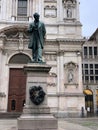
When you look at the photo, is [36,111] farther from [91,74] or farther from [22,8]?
[91,74]

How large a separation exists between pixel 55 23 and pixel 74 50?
15.2 ft

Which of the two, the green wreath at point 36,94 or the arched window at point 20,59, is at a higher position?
the arched window at point 20,59

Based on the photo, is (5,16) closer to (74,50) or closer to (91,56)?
(74,50)

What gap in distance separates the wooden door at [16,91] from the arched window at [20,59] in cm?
113

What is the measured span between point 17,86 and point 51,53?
601 centimetres

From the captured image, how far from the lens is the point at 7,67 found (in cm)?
3284

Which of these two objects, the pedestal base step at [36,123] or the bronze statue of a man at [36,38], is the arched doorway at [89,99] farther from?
the pedestal base step at [36,123]

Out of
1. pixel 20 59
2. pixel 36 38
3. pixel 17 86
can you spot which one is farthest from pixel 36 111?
pixel 20 59

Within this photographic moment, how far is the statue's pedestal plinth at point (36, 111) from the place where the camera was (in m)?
12.2

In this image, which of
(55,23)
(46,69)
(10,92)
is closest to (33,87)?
(46,69)

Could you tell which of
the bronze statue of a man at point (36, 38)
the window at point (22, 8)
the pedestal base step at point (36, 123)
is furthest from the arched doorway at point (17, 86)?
the pedestal base step at point (36, 123)

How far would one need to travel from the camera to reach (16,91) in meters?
32.7

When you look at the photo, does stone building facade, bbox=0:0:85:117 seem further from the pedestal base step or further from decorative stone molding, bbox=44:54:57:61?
the pedestal base step

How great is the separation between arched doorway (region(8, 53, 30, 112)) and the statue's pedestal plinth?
64.6 feet
